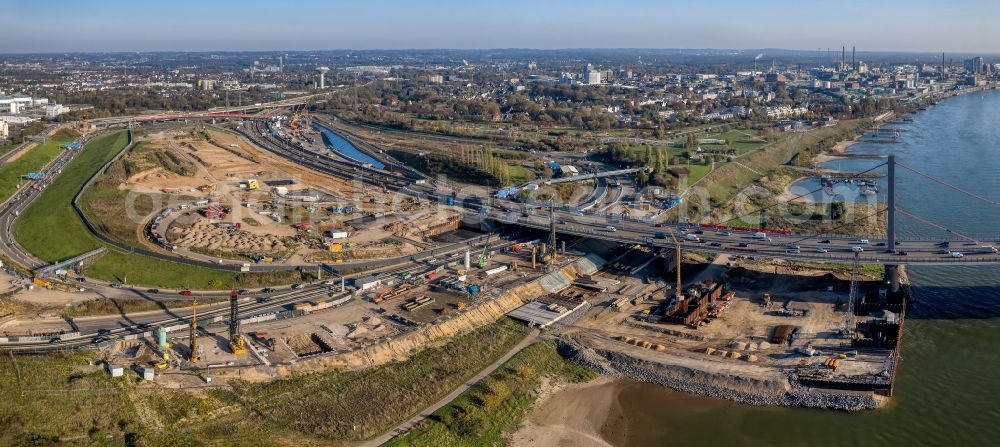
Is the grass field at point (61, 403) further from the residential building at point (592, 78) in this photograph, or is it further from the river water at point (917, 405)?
the residential building at point (592, 78)

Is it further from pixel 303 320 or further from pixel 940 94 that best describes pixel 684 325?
pixel 940 94

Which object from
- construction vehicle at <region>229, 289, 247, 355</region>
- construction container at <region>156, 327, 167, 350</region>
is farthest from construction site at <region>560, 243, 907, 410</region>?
construction container at <region>156, 327, 167, 350</region>

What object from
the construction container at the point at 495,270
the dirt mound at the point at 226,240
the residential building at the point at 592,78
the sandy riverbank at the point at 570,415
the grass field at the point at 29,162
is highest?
the residential building at the point at 592,78

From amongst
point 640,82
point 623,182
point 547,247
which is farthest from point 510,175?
point 640,82

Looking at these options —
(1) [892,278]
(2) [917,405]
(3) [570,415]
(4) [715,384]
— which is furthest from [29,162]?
(2) [917,405]

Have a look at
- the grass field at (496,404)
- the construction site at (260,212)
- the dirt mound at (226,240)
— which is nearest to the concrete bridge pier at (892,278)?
the grass field at (496,404)

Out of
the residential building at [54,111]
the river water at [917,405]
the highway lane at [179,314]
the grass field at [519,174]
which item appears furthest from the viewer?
the residential building at [54,111]
